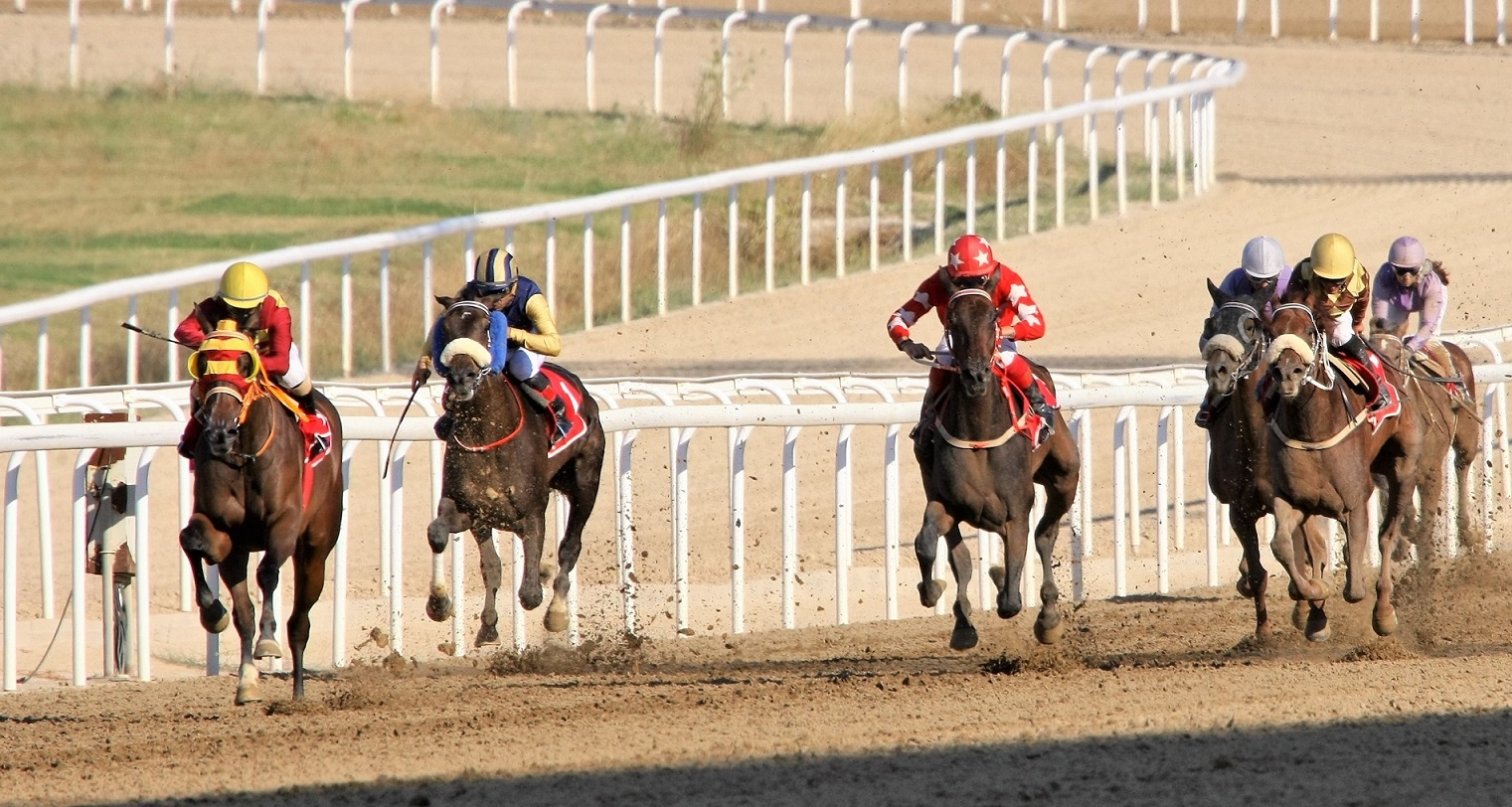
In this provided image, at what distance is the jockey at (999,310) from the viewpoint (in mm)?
8844

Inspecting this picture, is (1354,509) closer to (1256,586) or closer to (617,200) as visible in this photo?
(1256,586)

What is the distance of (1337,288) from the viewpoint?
30.3 feet

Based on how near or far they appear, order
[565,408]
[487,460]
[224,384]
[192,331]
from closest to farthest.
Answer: [224,384] < [192,331] < [487,460] < [565,408]

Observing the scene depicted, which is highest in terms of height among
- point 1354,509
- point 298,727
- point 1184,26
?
point 1184,26

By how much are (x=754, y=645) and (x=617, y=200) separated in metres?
6.20

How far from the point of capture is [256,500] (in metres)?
8.38

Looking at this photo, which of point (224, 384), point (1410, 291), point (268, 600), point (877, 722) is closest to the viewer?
point (877, 722)

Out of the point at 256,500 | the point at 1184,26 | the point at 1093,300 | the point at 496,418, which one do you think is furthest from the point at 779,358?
the point at 1184,26

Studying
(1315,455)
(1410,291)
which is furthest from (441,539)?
(1410,291)

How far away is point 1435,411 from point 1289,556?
7.26ft

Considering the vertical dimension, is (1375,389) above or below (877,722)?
above

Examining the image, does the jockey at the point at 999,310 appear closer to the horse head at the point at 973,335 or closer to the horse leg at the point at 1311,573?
the horse head at the point at 973,335

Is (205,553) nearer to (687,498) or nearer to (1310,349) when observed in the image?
(687,498)

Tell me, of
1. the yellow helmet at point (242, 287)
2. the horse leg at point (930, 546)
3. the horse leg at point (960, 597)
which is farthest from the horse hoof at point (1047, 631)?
the yellow helmet at point (242, 287)
